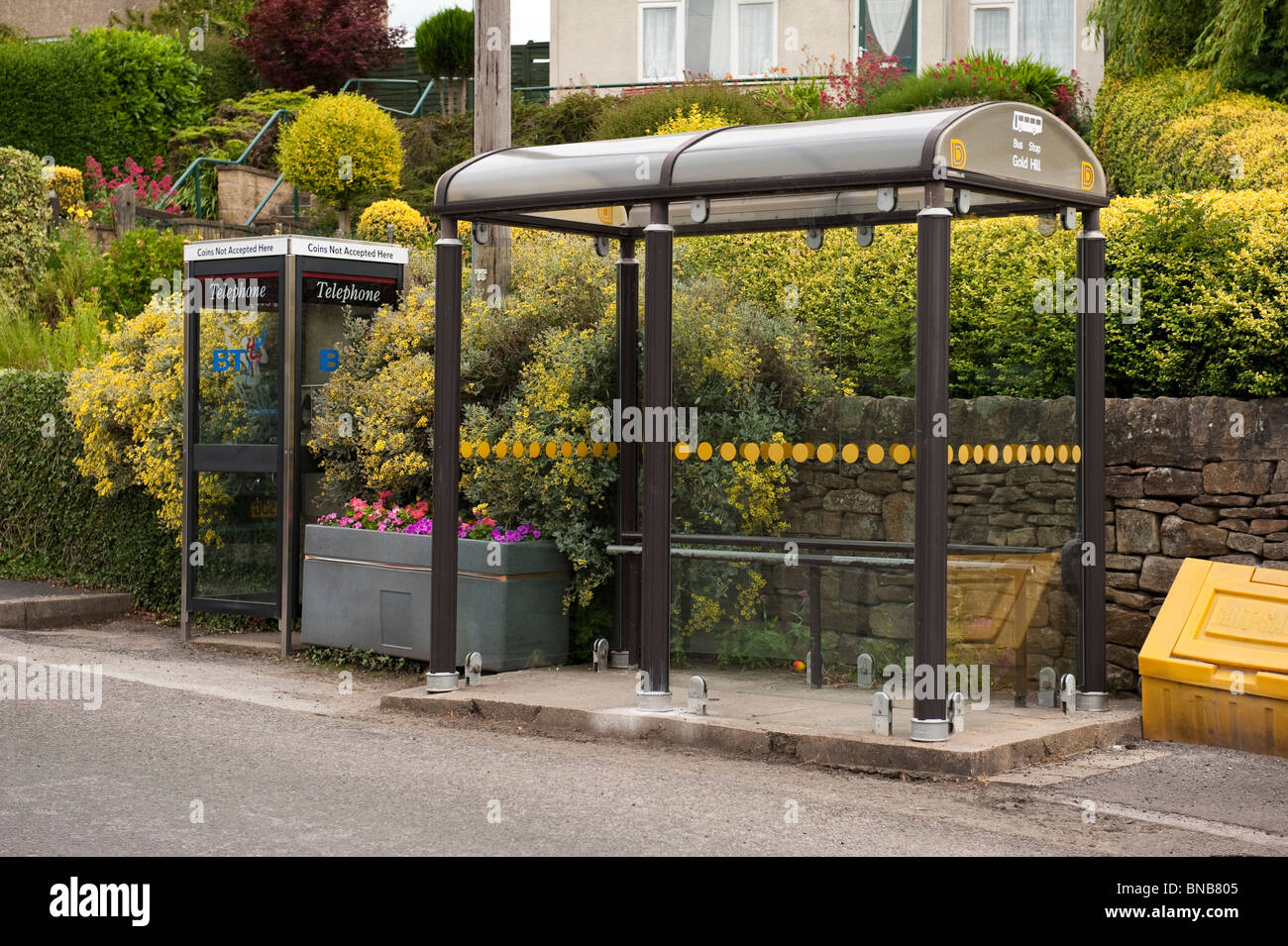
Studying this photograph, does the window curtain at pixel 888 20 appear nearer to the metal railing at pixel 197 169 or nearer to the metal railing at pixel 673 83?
the metal railing at pixel 673 83

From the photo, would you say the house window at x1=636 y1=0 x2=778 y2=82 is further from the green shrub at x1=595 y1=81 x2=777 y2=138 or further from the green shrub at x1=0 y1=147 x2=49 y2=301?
the green shrub at x1=0 y1=147 x2=49 y2=301

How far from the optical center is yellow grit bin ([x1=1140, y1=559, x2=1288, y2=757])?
748cm

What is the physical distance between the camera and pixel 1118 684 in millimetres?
8695

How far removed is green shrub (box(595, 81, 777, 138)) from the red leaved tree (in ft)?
34.1

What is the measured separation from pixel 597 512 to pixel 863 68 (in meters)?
11.6

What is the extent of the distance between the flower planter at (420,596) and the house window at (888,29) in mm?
14486

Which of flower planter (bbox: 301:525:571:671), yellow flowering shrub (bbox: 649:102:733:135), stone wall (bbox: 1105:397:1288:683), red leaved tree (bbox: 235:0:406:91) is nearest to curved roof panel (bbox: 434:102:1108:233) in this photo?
stone wall (bbox: 1105:397:1288:683)

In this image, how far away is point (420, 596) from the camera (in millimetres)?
9609

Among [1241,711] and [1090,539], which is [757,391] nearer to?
[1090,539]

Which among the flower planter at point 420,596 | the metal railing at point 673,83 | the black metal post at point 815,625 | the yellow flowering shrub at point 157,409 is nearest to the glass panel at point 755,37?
the metal railing at point 673,83

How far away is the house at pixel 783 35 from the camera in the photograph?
21797mm
